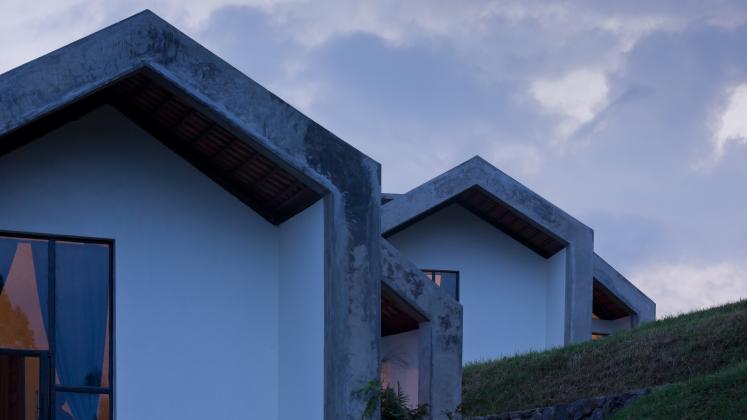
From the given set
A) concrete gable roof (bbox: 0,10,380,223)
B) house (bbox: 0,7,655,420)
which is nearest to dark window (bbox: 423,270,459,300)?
house (bbox: 0,7,655,420)

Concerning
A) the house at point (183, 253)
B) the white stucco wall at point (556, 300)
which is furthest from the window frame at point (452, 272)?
the house at point (183, 253)

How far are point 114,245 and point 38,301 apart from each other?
1139 millimetres

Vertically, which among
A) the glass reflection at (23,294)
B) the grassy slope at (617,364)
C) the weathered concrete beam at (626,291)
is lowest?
the grassy slope at (617,364)

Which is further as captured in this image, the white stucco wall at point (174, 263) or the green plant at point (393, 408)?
the green plant at point (393, 408)

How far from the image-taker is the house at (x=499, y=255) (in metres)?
22.4

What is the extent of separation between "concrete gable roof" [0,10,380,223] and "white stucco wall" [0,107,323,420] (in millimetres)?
588

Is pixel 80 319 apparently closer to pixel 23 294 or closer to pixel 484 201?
pixel 23 294

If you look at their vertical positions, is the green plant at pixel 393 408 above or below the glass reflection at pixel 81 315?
below

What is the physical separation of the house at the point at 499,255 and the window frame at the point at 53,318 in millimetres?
9507

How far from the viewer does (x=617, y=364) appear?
17.9 metres

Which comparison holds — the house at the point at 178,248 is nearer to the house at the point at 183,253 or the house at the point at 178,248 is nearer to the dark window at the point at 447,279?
the house at the point at 183,253

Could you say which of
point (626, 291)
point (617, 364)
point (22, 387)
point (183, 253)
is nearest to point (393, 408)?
point (183, 253)

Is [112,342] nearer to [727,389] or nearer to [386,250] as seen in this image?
[386,250]

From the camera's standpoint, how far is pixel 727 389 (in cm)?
1420
